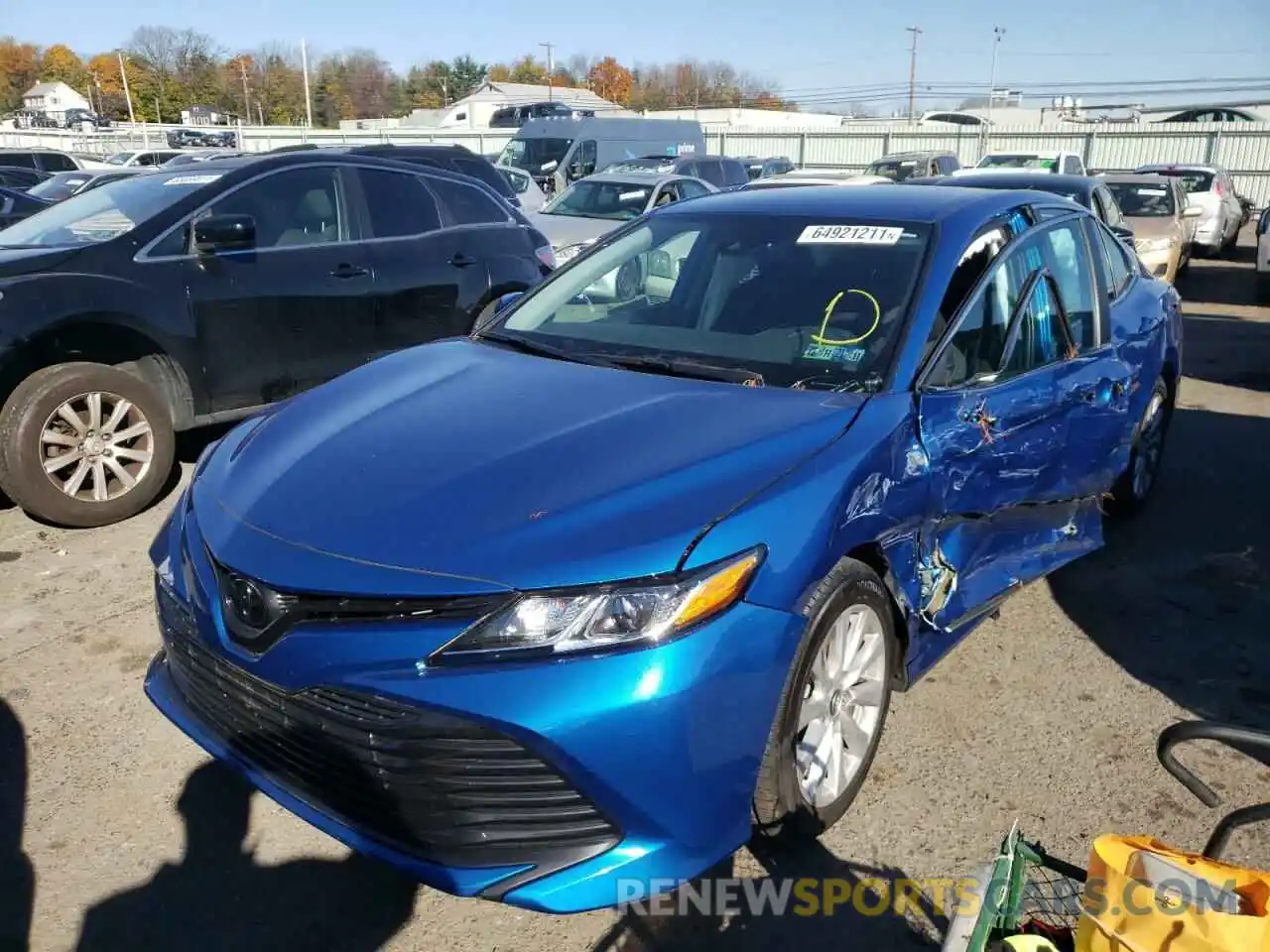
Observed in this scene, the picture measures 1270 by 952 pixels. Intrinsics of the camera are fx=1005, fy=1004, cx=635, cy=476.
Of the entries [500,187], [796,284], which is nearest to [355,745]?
[796,284]

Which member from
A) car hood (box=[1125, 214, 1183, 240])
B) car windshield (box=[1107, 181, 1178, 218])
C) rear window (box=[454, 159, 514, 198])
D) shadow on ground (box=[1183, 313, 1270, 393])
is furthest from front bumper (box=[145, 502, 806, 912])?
car windshield (box=[1107, 181, 1178, 218])

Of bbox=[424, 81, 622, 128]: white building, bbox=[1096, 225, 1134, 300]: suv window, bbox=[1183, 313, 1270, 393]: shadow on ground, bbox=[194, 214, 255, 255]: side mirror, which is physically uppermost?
bbox=[424, 81, 622, 128]: white building

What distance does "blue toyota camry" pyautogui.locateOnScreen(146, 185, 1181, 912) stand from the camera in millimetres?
2068

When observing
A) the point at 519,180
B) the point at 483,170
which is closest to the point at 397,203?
the point at 483,170

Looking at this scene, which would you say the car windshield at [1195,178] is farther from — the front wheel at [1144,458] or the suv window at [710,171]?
the front wheel at [1144,458]

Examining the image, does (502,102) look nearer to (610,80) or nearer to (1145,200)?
(610,80)

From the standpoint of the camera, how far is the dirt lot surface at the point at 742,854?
2424 mm

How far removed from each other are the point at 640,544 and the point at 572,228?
33.3 ft

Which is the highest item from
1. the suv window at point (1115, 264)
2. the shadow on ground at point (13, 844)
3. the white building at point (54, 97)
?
the white building at point (54, 97)

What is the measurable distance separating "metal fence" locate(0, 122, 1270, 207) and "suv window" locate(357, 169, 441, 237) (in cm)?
2328

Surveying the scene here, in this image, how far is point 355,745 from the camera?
212 cm

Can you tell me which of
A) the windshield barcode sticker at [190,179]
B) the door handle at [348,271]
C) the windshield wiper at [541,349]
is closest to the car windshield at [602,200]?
the door handle at [348,271]

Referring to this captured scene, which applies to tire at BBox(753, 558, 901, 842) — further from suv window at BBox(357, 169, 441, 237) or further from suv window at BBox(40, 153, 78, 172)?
suv window at BBox(40, 153, 78, 172)

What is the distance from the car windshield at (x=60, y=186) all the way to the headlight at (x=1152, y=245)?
47.6ft
